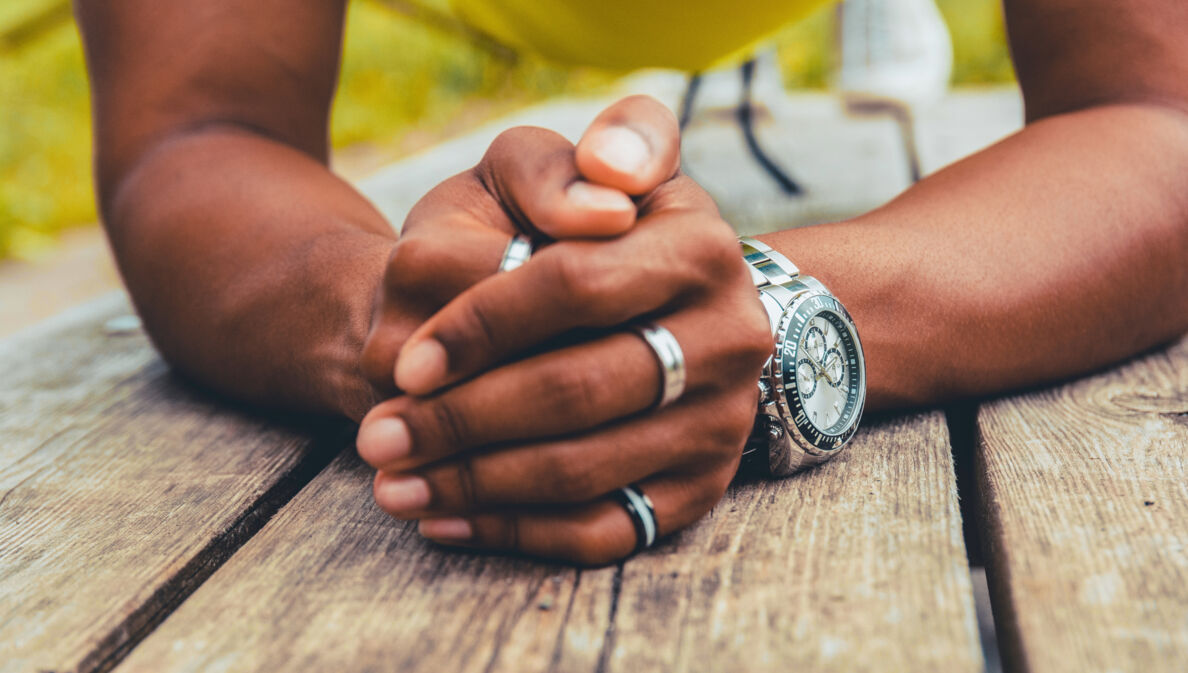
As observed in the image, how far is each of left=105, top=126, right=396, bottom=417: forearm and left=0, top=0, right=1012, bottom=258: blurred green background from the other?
2.93m

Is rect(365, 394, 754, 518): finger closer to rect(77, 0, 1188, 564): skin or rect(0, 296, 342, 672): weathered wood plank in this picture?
rect(77, 0, 1188, 564): skin

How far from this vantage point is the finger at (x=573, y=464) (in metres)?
0.64

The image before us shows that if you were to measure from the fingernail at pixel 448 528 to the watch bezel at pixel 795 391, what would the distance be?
26 cm

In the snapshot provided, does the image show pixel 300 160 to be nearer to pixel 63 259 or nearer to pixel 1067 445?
pixel 1067 445

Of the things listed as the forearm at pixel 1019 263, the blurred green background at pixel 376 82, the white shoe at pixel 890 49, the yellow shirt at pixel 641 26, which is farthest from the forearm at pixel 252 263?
the blurred green background at pixel 376 82

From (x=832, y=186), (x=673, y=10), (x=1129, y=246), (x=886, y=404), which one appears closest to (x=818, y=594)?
(x=886, y=404)

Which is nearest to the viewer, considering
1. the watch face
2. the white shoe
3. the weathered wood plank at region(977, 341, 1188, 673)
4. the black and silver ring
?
the weathered wood plank at region(977, 341, 1188, 673)

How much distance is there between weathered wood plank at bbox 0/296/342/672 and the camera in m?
0.67

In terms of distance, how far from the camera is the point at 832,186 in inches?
92.5

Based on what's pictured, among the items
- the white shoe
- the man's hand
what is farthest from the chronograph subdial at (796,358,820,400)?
the white shoe

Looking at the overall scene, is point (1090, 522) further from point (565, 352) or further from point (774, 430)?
point (565, 352)

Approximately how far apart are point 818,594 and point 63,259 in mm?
3771

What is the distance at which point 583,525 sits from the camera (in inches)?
26.1

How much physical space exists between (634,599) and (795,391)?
22 centimetres
